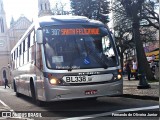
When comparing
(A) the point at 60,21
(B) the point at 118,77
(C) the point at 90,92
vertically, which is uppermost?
(A) the point at 60,21

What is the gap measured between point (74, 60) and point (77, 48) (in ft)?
1.45

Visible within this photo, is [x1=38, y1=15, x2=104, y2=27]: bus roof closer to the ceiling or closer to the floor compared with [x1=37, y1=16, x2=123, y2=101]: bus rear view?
closer to the ceiling

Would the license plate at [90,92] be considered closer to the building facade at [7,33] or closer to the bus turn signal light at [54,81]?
the bus turn signal light at [54,81]

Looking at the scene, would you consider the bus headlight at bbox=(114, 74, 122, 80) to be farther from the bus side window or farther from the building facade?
the building facade

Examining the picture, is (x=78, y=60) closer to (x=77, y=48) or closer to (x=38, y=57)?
(x=77, y=48)

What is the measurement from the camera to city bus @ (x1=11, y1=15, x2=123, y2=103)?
426 inches

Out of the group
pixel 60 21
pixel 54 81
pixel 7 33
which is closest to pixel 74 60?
pixel 54 81

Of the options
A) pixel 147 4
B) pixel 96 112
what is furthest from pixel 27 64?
pixel 147 4

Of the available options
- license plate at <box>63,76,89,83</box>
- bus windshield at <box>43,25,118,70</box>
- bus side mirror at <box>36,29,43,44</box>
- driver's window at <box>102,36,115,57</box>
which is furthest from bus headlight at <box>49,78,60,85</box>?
driver's window at <box>102,36,115,57</box>

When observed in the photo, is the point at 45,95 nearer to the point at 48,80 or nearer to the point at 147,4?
the point at 48,80

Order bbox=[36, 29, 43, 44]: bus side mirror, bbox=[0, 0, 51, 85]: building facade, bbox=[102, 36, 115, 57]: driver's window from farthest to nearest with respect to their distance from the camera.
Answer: bbox=[0, 0, 51, 85]: building facade, bbox=[102, 36, 115, 57]: driver's window, bbox=[36, 29, 43, 44]: bus side mirror

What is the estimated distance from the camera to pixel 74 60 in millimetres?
11148

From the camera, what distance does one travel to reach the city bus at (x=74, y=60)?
10812 mm

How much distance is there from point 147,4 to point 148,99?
17013 millimetres
